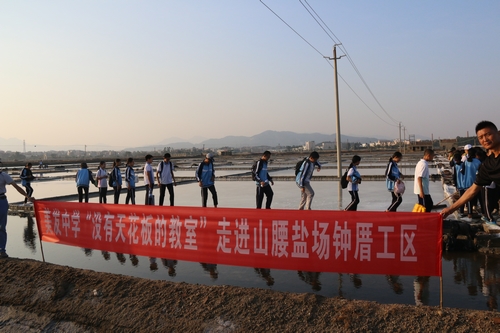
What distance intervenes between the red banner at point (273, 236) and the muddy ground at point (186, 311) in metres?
0.56

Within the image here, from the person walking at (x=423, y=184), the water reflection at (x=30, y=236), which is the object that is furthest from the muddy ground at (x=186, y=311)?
the person walking at (x=423, y=184)

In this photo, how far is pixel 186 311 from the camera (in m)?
4.46

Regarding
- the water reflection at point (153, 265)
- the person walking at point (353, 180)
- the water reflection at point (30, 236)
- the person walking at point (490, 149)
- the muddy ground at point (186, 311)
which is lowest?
the water reflection at point (153, 265)

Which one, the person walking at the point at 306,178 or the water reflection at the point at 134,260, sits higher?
the person walking at the point at 306,178

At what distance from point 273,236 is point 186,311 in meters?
1.47

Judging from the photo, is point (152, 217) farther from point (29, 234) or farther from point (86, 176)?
point (86, 176)

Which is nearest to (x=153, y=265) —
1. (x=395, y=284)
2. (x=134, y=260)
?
(x=134, y=260)

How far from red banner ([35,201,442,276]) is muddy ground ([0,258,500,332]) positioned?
0.56 m

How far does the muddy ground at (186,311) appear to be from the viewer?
3888 mm

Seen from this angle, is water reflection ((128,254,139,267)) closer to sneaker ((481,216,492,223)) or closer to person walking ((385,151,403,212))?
person walking ((385,151,403,212))

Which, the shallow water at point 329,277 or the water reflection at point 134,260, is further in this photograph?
the water reflection at point 134,260

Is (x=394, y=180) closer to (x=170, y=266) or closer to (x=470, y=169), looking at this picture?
(x=470, y=169)

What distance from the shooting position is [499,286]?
5.16 m

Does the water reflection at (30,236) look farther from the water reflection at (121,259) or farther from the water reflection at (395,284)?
the water reflection at (395,284)
